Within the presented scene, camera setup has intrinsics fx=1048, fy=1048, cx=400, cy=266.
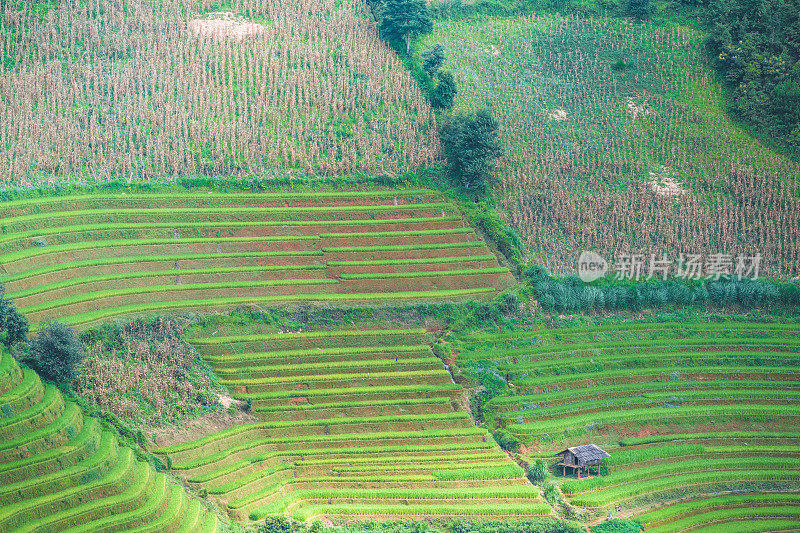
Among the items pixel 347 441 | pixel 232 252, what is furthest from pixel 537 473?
pixel 232 252

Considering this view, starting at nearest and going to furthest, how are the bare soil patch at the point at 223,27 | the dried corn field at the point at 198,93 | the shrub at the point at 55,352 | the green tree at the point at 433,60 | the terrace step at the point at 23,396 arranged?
1. the terrace step at the point at 23,396
2. the shrub at the point at 55,352
3. the dried corn field at the point at 198,93
4. the green tree at the point at 433,60
5. the bare soil patch at the point at 223,27

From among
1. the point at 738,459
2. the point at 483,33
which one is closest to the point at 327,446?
the point at 738,459

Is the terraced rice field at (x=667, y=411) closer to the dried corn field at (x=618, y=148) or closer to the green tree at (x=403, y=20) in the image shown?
the dried corn field at (x=618, y=148)

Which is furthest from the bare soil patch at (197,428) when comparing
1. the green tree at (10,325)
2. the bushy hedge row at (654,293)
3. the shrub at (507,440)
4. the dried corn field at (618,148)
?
the dried corn field at (618,148)

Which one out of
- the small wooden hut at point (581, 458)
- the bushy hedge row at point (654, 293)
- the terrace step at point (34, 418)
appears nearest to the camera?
the terrace step at point (34, 418)

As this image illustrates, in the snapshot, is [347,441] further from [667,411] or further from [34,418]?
[667,411]
